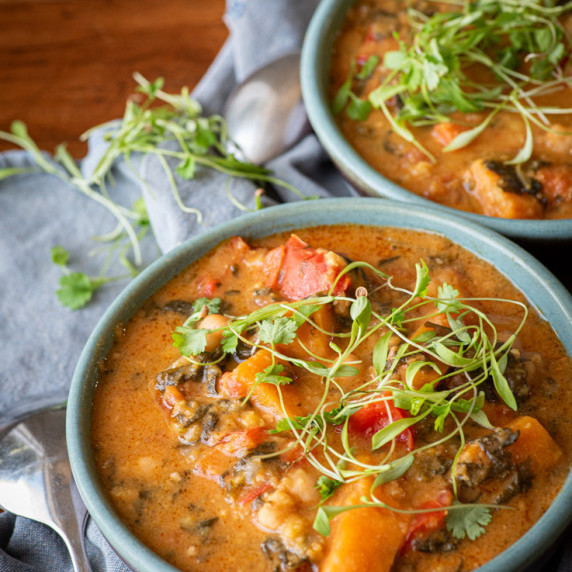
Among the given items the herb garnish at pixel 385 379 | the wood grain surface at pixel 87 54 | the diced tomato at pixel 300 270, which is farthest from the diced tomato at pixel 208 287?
the wood grain surface at pixel 87 54

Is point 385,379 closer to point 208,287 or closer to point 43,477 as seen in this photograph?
point 208,287

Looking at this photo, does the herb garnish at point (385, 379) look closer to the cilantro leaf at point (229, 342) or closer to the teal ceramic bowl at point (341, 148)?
the cilantro leaf at point (229, 342)

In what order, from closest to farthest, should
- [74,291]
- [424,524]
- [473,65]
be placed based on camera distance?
[424,524] < [74,291] < [473,65]

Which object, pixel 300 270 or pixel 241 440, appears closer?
pixel 241 440

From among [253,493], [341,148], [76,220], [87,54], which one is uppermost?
[341,148]

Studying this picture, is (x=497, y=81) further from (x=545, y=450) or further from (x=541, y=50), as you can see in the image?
(x=545, y=450)

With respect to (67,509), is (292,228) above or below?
above

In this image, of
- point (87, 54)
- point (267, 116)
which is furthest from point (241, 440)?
point (87, 54)
